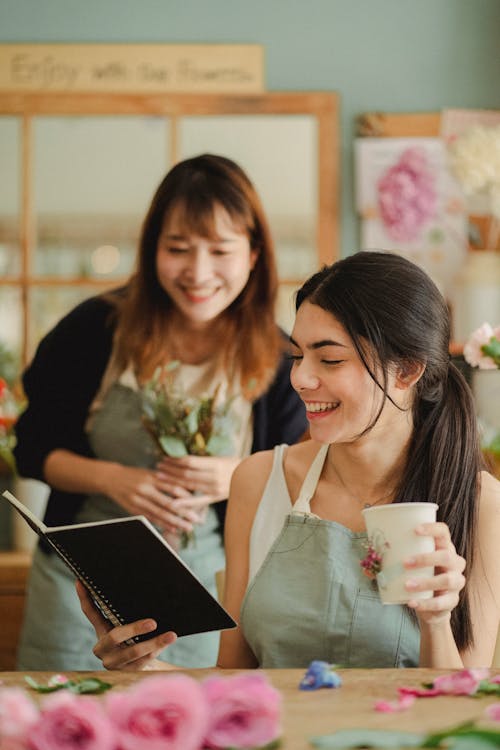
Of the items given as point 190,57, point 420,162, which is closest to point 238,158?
point 190,57

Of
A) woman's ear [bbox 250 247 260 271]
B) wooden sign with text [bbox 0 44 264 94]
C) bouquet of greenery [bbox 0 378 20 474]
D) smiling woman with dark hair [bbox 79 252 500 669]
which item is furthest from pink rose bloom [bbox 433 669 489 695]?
wooden sign with text [bbox 0 44 264 94]

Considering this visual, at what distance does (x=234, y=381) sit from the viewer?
7.17 feet

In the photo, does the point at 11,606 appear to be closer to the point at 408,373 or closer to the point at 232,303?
the point at 232,303

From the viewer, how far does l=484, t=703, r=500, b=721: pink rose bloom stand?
3.40ft

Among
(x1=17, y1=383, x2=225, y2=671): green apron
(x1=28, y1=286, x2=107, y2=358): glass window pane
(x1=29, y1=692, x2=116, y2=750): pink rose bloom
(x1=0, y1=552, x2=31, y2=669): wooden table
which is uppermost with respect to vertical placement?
(x1=28, y1=286, x2=107, y2=358): glass window pane

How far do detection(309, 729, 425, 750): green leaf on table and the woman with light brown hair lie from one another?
3.63ft

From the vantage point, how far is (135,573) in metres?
1.34

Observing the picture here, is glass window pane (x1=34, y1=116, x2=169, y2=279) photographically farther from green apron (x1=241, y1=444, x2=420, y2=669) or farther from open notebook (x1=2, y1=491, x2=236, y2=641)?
open notebook (x1=2, y1=491, x2=236, y2=641)

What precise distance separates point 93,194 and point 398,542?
2434mm

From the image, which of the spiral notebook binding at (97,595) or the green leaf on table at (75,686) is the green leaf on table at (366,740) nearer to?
the green leaf on table at (75,686)

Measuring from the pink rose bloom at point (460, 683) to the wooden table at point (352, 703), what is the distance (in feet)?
0.05

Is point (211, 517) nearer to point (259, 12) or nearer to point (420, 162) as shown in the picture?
point (420, 162)

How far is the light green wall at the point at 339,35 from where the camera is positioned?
3375 mm

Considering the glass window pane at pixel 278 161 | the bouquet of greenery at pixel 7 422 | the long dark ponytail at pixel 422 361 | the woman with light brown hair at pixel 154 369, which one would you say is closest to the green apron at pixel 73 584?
the woman with light brown hair at pixel 154 369
